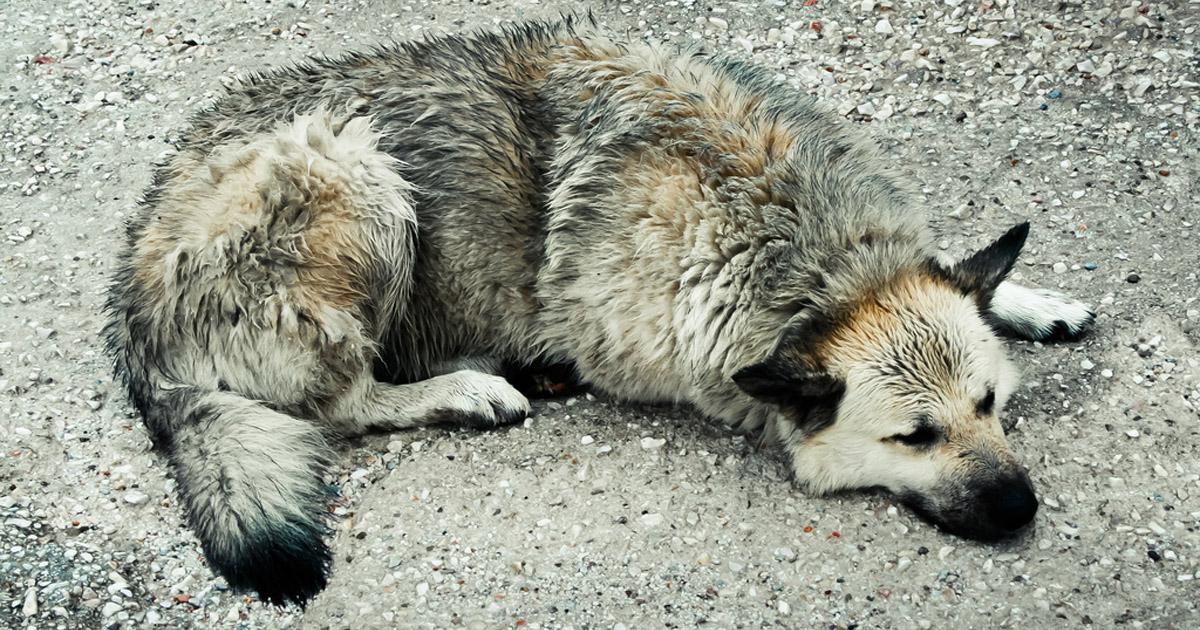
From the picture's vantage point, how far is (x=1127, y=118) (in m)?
6.42

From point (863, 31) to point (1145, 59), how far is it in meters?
1.62

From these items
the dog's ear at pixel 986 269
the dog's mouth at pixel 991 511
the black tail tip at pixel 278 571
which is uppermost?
the dog's ear at pixel 986 269

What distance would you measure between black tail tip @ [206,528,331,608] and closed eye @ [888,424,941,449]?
218 centimetres

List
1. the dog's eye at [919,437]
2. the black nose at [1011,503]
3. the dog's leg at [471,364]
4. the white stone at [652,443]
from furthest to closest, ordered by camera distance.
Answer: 1. the dog's leg at [471,364]
2. the white stone at [652,443]
3. the dog's eye at [919,437]
4. the black nose at [1011,503]

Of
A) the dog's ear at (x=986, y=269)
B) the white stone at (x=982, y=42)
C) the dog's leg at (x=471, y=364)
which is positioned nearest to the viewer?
the dog's ear at (x=986, y=269)

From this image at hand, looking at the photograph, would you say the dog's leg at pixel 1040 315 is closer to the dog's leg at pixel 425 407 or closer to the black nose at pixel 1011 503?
the black nose at pixel 1011 503

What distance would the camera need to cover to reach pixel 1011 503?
416 cm

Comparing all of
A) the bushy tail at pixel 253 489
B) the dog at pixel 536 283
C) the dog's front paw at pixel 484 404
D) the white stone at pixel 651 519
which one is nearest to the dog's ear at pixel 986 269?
the dog at pixel 536 283

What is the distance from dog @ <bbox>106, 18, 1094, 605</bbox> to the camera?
431cm

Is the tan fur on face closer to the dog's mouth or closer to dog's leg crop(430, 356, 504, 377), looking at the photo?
the dog's mouth

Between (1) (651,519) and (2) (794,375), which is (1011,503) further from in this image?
(1) (651,519)

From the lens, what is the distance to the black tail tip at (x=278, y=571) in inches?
164

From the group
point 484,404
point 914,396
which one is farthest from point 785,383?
point 484,404

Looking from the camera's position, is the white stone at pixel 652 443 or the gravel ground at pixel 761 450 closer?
the gravel ground at pixel 761 450
